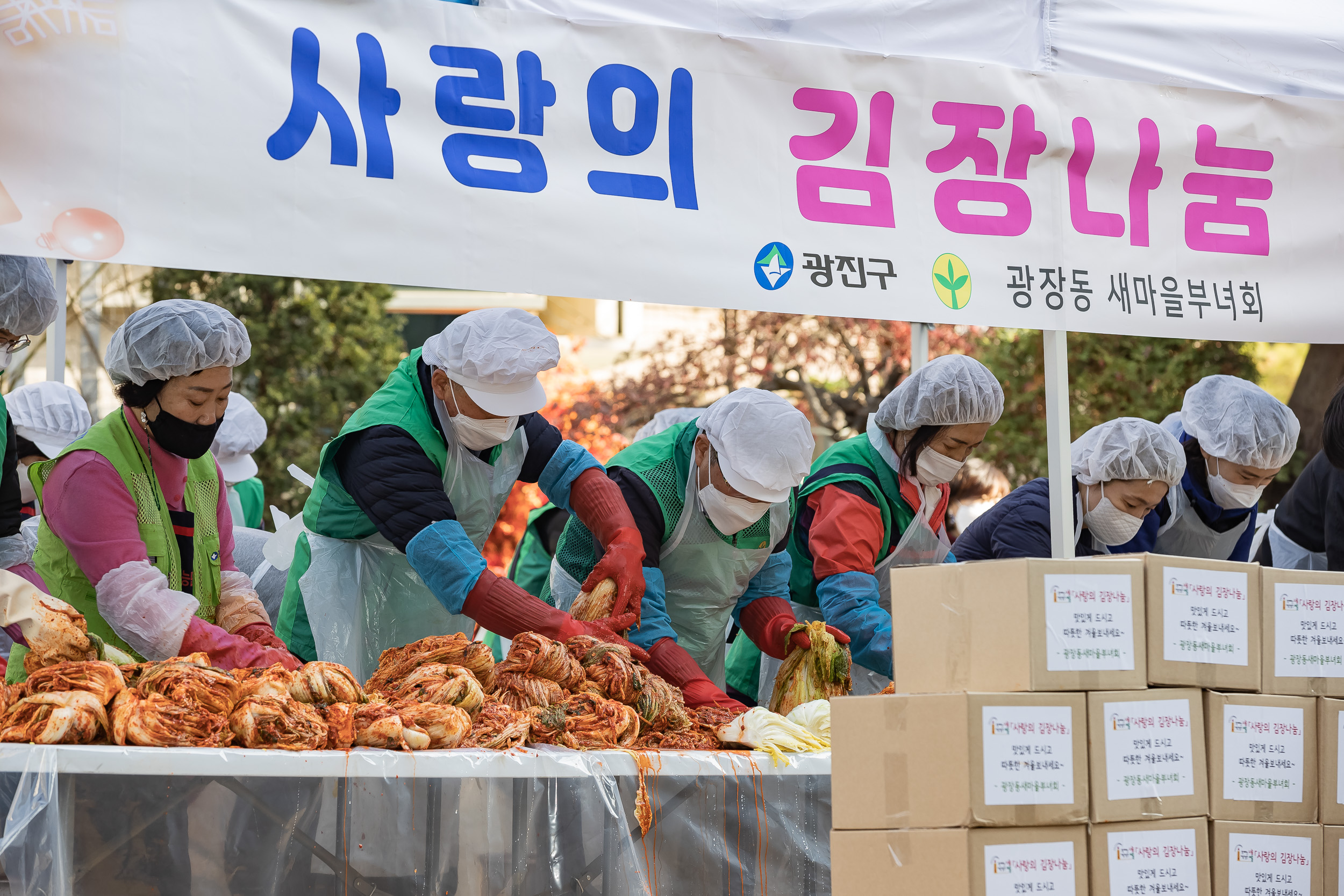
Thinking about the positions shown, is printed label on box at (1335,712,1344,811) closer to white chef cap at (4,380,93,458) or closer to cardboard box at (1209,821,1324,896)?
cardboard box at (1209,821,1324,896)

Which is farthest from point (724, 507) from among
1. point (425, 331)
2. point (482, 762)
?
point (425, 331)

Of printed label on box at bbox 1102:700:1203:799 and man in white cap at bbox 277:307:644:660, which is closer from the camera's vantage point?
printed label on box at bbox 1102:700:1203:799

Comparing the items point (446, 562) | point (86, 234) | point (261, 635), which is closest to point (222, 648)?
point (261, 635)

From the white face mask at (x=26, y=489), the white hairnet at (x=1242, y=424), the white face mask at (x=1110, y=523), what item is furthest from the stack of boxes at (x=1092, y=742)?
the white face mask at (x=26, y=489)

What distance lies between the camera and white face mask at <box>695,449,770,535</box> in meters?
3.57

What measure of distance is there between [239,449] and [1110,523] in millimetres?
3563

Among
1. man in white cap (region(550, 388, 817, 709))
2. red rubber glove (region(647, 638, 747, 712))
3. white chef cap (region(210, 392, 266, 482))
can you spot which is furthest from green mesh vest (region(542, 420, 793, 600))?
white chef cap (region(210, 392, 266, 482))

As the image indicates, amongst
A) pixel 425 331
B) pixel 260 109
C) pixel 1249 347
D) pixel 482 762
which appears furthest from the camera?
pixel 425 331

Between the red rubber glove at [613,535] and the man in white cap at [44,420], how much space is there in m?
2.22

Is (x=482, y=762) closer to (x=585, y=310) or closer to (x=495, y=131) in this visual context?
(x=495, y=131)

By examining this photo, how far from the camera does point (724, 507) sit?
3.60 metres

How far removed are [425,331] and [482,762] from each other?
11365 mm

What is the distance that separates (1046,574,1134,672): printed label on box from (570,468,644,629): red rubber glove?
132 cm

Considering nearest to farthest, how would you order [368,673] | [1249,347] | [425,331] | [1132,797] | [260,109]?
[1132,797] → [260,109] → [368,673] → [1249,347] → [425,331]
